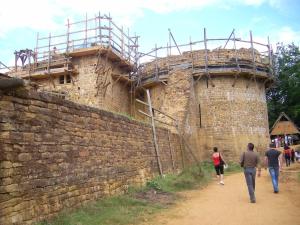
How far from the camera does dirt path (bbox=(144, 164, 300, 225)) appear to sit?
23.0 ft

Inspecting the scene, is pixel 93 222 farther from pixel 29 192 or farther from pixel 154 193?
pixel 154 193

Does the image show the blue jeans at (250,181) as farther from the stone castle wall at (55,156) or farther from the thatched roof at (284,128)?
the thatched roof at (284,128)

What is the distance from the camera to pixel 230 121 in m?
19.9

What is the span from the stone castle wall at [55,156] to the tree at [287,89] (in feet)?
81.3

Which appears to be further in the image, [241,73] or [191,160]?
[241,73]

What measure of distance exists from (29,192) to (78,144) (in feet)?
6.46

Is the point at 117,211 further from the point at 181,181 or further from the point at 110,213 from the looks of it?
the point at 181,181

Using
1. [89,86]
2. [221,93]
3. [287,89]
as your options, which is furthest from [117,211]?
[287,89]

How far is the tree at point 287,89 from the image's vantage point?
31.9 m

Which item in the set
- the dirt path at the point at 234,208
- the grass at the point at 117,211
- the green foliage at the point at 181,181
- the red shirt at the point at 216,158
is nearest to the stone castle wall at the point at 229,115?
the green foliage at the point at 181,181

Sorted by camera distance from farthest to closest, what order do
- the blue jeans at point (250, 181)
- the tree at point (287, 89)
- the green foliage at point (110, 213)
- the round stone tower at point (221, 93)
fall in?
the tree at point (287, 89), the round stone tower at point (221, 93), the blue jeans at point (250, 181), the green foliage at point (110, 213)

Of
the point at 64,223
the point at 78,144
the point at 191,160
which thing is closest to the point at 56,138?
the point at 78,144

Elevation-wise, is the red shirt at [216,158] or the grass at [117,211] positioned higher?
the red shirt at [216,158]

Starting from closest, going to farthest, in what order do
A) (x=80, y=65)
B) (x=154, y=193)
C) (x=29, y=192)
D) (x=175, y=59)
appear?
(x=29, y=192), (x=154, y=193), (x=80, y=65), (x=175, y=59)
